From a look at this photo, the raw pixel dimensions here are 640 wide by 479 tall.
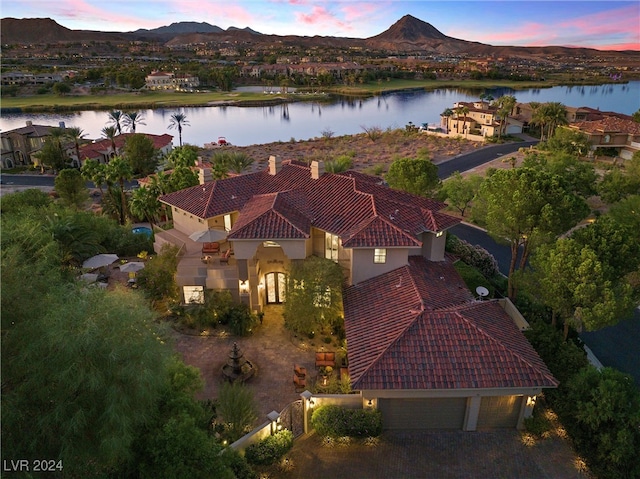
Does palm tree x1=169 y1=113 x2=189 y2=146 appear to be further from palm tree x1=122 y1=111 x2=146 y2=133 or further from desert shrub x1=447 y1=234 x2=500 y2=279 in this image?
desert shrub x1=447 y1=234 x2=500 y2=279

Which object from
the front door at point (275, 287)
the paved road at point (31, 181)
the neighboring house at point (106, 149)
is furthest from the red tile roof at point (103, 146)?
the front door at point (275, 287)

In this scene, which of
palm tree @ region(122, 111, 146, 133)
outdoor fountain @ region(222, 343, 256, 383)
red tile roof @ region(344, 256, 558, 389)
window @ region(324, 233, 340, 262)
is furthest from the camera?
palm tree @ region(122, 111, 146, 133)

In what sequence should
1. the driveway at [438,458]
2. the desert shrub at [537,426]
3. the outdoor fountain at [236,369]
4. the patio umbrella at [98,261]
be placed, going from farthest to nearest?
1. the patio umbrella at [98,261]
2. the outdoor fountain at [236,369]
3. the desert shrub at [537,426]
4. the driveway at [438,458]

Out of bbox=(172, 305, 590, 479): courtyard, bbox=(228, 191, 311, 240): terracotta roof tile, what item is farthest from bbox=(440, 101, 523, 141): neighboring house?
bbox=(172, 305, 590, 479): courtyard

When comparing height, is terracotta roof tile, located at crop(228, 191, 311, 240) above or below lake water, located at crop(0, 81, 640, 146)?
above

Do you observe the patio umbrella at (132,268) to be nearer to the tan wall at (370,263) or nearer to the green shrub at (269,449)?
the tan wall at (370,263)

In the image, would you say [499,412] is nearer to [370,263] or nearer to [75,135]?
[370,263]
